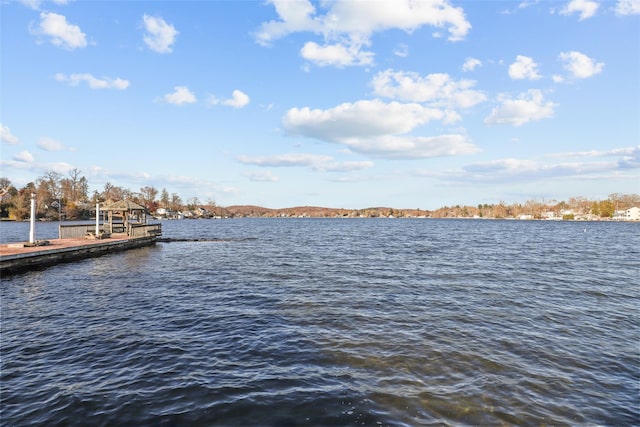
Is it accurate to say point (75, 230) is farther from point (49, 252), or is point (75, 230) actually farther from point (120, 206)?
point (49, 252)

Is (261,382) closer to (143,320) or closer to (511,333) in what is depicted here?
(143,320)

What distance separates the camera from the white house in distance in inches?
6624

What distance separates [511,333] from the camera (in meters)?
11.2

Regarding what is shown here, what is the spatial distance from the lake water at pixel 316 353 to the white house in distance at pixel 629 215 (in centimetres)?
20229

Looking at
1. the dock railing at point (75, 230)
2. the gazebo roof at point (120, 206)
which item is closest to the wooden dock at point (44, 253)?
the dock railing at point (75, 230)

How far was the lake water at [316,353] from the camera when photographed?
6668 mm

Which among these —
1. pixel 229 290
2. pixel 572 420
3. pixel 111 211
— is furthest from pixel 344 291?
pixel 111 211

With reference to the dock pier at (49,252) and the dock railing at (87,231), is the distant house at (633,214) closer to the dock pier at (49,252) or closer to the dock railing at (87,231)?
the dock railing at (87,231)

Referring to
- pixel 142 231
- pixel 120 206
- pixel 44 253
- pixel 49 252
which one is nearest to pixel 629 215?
pixel 142 231

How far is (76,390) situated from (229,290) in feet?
33.7

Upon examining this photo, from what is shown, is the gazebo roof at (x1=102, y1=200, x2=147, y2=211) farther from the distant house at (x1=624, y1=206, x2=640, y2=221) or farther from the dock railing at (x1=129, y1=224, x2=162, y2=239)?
the distant house at (x1=624, y1=206, x2=640, y2=221)

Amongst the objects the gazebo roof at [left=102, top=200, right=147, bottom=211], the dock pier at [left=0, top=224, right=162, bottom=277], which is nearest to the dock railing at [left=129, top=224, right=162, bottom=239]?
the gazebo roof at [left=102, top=200, right=147, bottom=211]

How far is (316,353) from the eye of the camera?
9.45m

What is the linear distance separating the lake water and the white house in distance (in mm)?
202290
